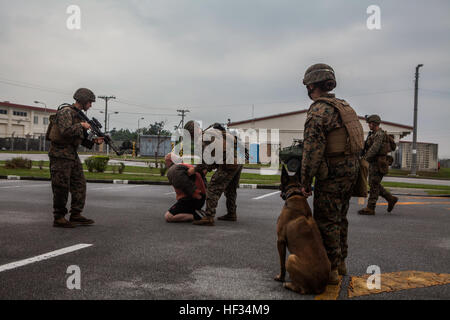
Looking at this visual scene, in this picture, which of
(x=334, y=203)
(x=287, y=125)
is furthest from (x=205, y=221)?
(x=287, y=125)

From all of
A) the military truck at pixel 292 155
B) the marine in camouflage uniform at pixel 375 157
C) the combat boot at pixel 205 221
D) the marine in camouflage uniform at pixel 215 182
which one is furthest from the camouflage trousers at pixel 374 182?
the military truck at pixel 292 155

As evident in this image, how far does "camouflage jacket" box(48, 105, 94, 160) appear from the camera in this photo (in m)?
5.55

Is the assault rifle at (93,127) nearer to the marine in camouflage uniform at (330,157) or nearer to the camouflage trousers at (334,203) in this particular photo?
the marine in camouflage uniform at (330,157)

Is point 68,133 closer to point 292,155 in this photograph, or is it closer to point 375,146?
point 375,146

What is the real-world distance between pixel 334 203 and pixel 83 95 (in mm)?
4145

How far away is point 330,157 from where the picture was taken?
11.5 feet

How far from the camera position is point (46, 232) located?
545 cm

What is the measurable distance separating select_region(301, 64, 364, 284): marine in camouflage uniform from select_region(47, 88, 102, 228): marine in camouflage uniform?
3557 mm

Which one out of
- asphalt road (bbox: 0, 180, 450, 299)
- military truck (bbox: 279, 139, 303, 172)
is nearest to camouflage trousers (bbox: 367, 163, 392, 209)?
asphalt road (bbox: 0, 180, 450, 299)

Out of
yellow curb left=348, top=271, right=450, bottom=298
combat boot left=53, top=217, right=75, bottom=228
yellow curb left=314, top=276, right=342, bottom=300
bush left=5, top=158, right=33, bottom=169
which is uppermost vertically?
bush left=5, top=158, right=33, bottom=169

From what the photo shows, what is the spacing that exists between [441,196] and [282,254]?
459 inches

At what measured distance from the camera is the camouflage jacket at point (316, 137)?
11.2ft

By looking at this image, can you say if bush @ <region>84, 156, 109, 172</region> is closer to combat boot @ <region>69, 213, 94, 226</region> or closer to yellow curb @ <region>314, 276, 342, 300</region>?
combat boot @ <region>69, 213, 94, 226</region>
